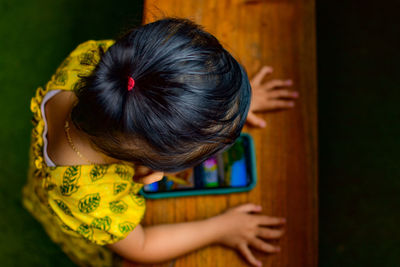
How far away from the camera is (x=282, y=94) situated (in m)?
0.82

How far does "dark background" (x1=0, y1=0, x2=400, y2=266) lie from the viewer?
3.40 feet

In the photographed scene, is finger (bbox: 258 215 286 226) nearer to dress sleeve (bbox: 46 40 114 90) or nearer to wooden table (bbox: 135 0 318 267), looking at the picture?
wooden table (bbox: 135 0 318 267)

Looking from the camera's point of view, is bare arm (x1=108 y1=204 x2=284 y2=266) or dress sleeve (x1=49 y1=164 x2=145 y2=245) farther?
bare arm (x1=108 y1=204 x2=284 y2=266)

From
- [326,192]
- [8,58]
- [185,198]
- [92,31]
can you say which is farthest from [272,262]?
[8,58]

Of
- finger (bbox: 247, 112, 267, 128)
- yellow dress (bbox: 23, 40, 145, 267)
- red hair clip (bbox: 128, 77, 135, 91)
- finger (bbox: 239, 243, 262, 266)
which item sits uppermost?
red hair clip (bbox: 128, 77, 135, 91)

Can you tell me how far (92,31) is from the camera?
127 cm

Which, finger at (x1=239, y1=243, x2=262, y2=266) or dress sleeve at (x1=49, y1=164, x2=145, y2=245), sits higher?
dress sleeve at (x1=49, y1=164, x2=145, y2=245)

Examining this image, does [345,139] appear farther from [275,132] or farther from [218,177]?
[218,177]

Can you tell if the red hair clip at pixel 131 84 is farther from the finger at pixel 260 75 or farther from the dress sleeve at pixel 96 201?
the finger at pixel 260 75

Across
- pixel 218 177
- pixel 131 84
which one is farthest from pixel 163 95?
pixel 218 177

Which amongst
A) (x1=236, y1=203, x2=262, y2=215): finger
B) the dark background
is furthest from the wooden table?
the dark background

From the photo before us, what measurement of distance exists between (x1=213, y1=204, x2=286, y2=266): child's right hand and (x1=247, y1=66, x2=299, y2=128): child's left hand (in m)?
0.20

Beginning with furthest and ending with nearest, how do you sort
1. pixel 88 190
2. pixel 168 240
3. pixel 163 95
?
pixel 168 240 < pixel 88 190 < pixel 163 95

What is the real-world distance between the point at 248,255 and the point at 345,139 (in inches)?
20.6
